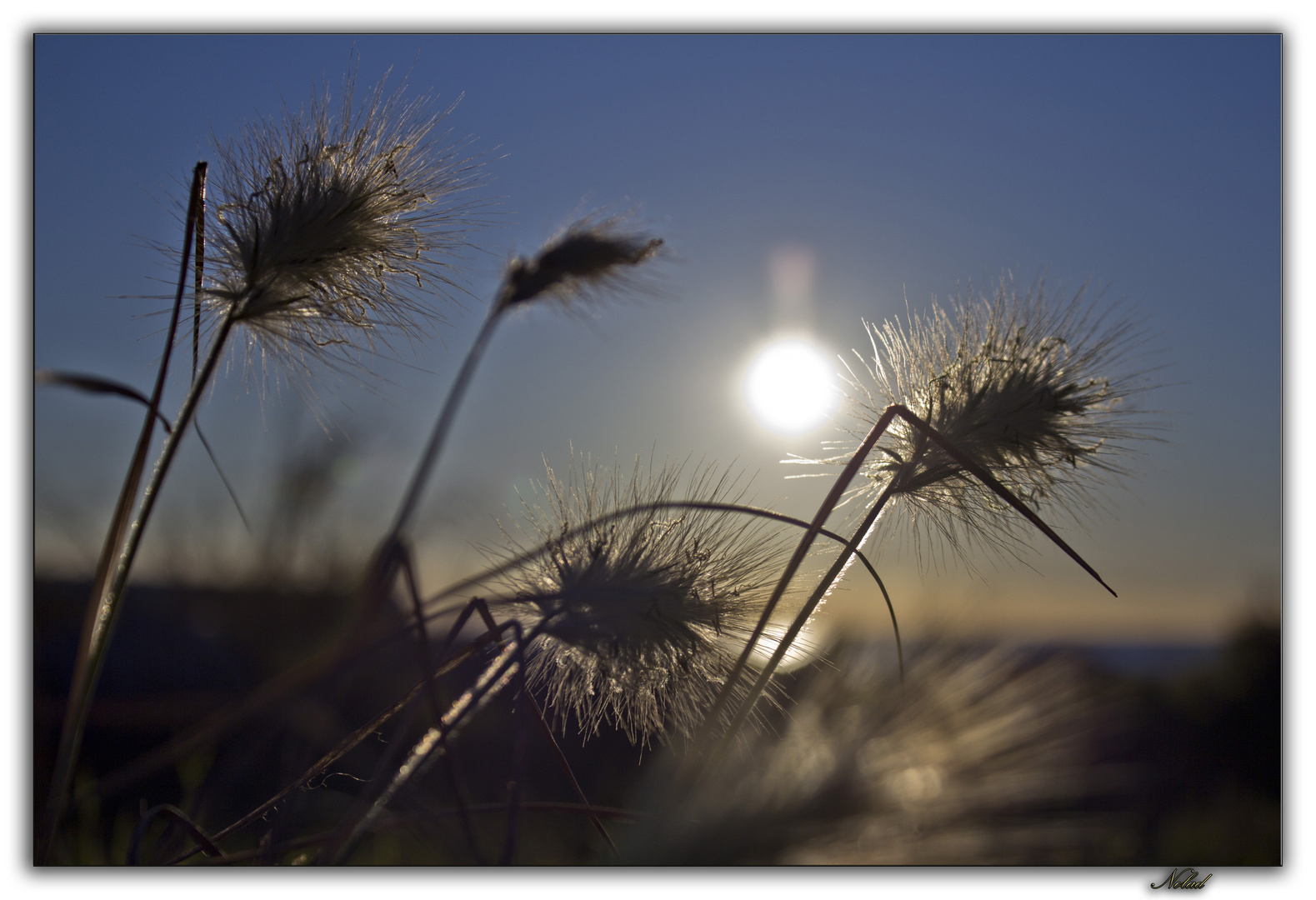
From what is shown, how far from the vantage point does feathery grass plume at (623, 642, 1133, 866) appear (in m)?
0.36

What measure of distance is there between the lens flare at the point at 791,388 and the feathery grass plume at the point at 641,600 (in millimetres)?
214

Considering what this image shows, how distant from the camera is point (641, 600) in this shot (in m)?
0.65

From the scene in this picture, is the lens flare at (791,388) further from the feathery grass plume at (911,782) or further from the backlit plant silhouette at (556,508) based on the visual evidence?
the feathery grass plume at (911,782)

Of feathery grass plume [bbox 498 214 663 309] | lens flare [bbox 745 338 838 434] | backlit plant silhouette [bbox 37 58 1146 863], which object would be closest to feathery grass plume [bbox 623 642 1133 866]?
backlit plant silhouette [bbox 37 58 1146 863]

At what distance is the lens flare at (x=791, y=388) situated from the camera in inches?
35.6

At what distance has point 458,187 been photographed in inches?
29.3

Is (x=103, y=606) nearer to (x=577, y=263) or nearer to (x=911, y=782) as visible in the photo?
(x=577, y=263)

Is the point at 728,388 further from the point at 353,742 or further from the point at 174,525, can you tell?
the point at 174,525

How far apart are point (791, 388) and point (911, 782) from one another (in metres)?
0.64
